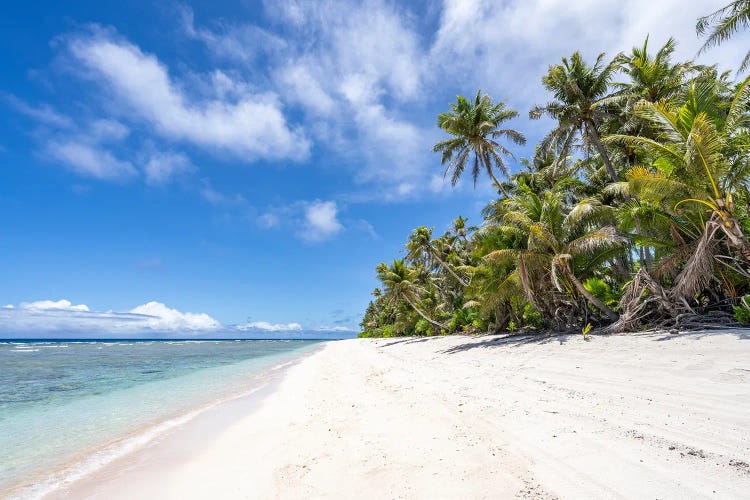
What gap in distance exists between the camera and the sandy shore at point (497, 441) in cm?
304

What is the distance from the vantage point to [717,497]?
252 cm

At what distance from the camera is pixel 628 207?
1229 centimetres

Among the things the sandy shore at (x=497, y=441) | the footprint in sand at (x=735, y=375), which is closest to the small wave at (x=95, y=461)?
the sandy shore at (x=497, y=441)

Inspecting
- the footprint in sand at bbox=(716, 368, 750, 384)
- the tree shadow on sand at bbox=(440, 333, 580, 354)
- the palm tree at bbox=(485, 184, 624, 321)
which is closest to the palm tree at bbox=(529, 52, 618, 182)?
the palm tree at bbox=(485, 184, 624, 321)

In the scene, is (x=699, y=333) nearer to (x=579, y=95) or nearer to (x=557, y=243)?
(x=557, y=243)

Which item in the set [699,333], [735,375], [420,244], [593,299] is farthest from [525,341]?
[420,244]

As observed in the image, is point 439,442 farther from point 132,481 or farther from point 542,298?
point 542,298

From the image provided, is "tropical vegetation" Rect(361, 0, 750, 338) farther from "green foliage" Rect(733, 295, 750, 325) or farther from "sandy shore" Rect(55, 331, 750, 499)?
"sandy shore" Rect(55, 331, 750, 499)

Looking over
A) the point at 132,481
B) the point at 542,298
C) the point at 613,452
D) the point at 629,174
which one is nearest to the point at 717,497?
the point at 613,452

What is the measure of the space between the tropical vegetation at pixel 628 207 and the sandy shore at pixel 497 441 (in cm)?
350

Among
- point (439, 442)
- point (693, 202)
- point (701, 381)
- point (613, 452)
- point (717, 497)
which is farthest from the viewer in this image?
point (693, 202)

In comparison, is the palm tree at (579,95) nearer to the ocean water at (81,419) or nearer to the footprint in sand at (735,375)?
the footprint in sand at (735,375)

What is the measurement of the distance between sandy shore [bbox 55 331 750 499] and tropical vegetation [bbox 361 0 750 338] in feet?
11.5

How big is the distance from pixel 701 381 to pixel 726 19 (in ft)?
50.7
